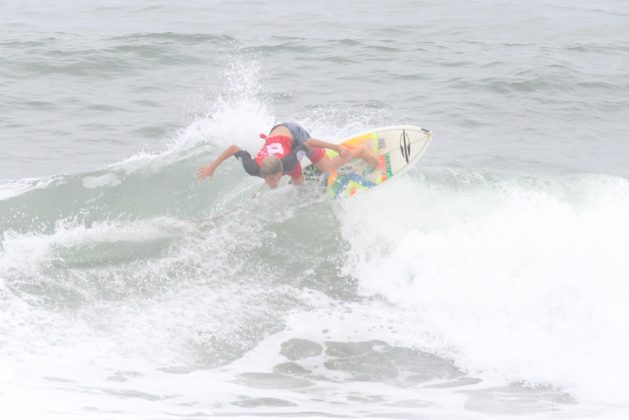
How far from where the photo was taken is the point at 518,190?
10.8 m

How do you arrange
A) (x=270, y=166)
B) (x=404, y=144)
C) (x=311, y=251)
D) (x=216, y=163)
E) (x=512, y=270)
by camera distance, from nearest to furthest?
(x=270, y=166) < (x=216, y=163) < (x=512, y=270) < (x=311, y=251) < (x=404, y=144)

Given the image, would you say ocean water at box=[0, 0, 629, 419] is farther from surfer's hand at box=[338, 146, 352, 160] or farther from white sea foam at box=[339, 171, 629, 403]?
surfer's hand at box=[338, 146, 352, 160]

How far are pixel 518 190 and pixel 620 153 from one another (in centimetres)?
351

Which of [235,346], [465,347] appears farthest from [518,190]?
[235,346]

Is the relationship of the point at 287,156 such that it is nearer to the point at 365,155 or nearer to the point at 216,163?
the point at 216,163

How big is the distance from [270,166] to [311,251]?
5.03ft

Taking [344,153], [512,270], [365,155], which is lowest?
[512,270]

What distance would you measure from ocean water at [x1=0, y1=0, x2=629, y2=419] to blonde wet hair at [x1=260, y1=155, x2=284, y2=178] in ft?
3.74

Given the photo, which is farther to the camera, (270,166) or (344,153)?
(344,153)

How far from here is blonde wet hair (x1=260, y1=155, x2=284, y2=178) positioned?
8.38 metres

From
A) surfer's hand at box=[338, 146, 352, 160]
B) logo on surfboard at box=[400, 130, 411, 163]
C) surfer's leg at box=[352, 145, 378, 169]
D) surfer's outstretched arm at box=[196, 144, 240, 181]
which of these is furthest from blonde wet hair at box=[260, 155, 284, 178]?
logo on surfboard at box=[400, 130, 411, 163]

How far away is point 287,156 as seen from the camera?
884 cm

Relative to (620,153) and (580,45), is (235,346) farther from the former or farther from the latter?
(580,45)

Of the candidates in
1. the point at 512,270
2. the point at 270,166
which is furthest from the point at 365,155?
the point at 512,270
